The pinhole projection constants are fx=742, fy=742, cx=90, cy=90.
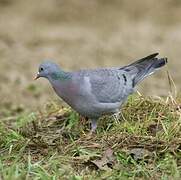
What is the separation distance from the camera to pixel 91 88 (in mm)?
5836

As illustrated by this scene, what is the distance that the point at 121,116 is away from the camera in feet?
20.3

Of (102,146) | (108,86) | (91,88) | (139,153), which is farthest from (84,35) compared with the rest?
(139,153)

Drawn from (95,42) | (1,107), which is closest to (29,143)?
(1,107)

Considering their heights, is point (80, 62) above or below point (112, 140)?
above

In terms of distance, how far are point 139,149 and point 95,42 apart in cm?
554

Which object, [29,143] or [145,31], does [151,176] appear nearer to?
[29,143]

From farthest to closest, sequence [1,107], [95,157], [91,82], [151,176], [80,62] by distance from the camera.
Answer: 1. [80,62]
2. [1,107]
3. [91,82]
4. [95,157]
5. [151,176]

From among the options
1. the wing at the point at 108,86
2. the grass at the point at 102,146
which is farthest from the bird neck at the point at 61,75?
the grass at the point at 102,146

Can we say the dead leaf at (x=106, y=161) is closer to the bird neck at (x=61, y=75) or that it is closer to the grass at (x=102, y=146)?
the grass at (x=102, y=146)

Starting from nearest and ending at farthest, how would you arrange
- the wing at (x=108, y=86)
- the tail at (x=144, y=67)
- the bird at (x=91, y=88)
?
the bird at (x=91, y=88)
the wing at (x=108, y=86)
the tail at (x=144, y=67)

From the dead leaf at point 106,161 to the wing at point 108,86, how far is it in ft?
1.80

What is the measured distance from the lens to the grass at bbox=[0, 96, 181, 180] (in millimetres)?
5145

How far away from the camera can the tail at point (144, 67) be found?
20.7 ft

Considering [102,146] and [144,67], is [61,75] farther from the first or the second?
[144,67]
